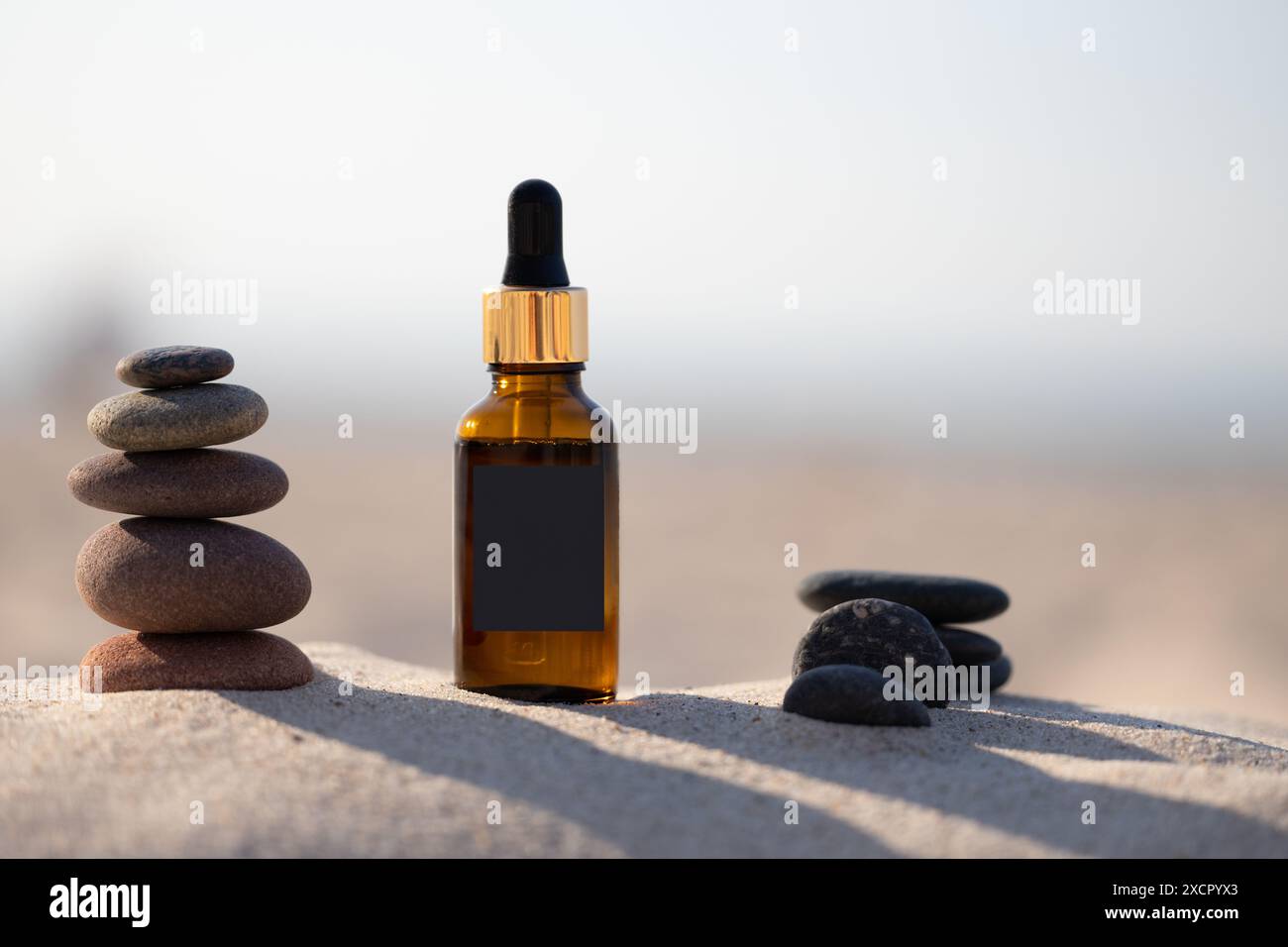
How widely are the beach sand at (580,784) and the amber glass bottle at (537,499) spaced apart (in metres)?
0.20

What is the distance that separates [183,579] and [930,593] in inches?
112

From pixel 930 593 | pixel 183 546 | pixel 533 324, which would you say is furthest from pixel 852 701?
pixel 183 546

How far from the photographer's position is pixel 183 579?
3.80 m

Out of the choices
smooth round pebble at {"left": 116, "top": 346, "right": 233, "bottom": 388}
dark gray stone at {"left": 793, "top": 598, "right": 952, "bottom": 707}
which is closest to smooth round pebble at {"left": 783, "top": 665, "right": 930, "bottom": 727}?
dark gray stone at {"left": 793, "top": 598, "right": 952, "bottom": 707}

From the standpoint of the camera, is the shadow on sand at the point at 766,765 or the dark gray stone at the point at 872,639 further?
the dark gray stone at the point at 872,639

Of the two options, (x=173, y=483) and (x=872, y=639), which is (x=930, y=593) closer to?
(x=872, y=639)

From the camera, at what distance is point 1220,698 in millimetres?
7770

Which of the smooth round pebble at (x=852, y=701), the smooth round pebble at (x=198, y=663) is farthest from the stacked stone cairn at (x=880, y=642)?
the smooth round pebble at (x=198, y=663)

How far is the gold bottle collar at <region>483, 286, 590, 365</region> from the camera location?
381 cm

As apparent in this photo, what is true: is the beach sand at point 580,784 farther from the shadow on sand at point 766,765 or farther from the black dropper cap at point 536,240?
the black dropper cap at point 536,240

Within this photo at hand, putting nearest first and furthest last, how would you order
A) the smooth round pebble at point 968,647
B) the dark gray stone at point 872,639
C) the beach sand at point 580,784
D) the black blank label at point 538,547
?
the beach sand at point 580,784, the black blank label at point 538,547, the dark gray stone at point 872,639, the smooth round pebble at point 968,647

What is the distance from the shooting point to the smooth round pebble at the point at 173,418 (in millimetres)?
3873

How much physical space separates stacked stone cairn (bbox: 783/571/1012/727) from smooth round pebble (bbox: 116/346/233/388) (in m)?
2.09
